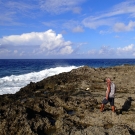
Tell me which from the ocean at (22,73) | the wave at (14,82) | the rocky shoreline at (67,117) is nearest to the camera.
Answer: the rocky shoreline at (67,117)

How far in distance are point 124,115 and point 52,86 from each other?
1026 cm

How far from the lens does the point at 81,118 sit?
10.8m

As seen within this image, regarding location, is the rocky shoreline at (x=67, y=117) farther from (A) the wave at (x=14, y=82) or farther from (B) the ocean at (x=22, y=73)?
(B) the ocean at (x=22, y=73)

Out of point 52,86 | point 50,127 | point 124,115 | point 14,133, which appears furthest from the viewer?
point 52,86

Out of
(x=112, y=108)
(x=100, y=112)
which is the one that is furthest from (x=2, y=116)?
(x=112, y=108)

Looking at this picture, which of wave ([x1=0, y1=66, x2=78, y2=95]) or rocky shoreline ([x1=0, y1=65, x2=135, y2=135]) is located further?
wave ([x1=0, y1=66, x2=78, y2=95])

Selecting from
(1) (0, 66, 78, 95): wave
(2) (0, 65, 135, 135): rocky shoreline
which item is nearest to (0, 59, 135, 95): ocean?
(1) (0, 66, 78, 95): wave

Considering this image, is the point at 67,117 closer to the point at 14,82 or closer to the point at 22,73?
the point at 14,82

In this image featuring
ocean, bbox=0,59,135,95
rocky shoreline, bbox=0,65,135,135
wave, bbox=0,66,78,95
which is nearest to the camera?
rocky shoreline, bbox=0,65,135,135

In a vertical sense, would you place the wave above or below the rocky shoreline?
below

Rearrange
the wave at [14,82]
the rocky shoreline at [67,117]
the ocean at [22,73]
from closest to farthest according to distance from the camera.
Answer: the rocky shoreline at [67,117] < the wave at [14,82] < the ocean at [22,73]

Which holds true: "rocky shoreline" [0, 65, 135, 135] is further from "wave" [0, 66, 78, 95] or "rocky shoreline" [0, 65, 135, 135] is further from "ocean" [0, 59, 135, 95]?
"ocean" [0, 59, 135, 95]

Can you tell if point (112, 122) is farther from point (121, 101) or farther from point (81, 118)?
point (121, 101)

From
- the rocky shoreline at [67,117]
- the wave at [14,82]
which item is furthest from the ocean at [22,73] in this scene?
the rocky shoreline at [67,117]
